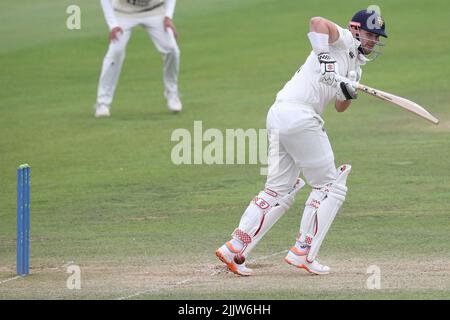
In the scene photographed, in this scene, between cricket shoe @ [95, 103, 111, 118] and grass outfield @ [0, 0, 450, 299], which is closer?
grass outfield @ [0, 0, 450, 299]

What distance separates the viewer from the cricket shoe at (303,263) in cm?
1008

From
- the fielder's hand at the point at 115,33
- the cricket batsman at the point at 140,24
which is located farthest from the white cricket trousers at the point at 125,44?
the fielder's hand at the point at 115,33

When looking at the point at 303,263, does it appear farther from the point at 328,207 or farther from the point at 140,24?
the point at 140,24

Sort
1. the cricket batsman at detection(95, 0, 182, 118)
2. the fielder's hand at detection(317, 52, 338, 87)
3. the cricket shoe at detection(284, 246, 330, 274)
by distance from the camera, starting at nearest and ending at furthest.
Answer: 1. the fielder's hand at detection(317, 52, 338, 87)
2. the cricket shoe at detection(284, 246, 330, 274)
3. the cricket batsman at detection(95, 0, 182, 118)

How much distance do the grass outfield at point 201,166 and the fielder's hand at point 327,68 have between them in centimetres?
162

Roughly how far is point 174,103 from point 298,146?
9.96 m

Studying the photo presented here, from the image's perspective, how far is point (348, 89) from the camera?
10039mm

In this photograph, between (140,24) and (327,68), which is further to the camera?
(140,24)

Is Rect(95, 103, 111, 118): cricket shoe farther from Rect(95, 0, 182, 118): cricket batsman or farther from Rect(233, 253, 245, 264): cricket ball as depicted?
Rect(233, 253, 245, 264): cricket ball

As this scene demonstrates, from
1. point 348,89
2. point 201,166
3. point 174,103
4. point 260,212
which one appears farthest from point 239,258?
point 174,103

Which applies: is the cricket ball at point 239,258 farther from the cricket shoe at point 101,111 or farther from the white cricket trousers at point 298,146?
the cricket shoe at point 101,111

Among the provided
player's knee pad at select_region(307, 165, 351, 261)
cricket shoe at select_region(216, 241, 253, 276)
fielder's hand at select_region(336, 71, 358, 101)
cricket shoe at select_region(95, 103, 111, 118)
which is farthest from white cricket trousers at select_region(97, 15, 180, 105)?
player's knee pad at select_region(307, 165, 351, 261)

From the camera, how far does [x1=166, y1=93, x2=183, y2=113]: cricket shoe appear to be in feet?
64.8

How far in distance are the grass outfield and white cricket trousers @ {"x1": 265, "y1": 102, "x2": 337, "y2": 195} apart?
2.69 feet
